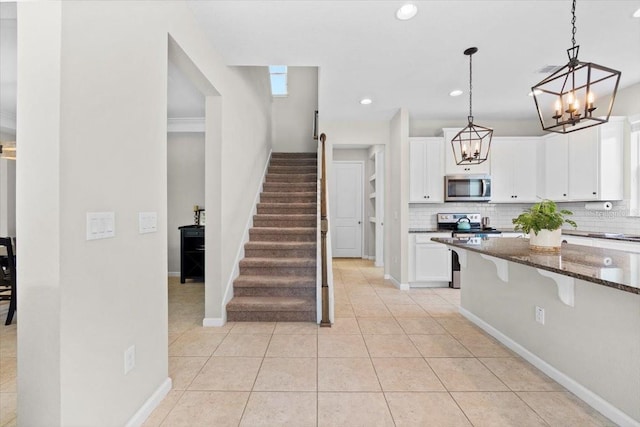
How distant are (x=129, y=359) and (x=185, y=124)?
14.8ft

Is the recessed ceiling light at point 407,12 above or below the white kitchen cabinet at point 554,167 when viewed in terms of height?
above

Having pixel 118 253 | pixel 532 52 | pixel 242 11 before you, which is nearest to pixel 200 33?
pixel 242 11

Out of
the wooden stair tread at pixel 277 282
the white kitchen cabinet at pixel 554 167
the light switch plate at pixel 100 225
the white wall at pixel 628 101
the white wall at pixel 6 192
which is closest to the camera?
the light switch plate at pixel 100 225

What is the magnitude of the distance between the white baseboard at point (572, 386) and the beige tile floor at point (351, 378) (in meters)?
0.05

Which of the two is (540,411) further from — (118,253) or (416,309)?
(118,253)

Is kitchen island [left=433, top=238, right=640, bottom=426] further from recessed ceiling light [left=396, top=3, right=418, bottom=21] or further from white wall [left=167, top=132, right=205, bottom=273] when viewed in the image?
white wall [left=167, top=132, right=205, bottom=273]

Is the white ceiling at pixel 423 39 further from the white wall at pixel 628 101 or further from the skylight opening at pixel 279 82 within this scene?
the skylight opening at pixel 279 82

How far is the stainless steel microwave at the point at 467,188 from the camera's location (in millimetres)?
4828

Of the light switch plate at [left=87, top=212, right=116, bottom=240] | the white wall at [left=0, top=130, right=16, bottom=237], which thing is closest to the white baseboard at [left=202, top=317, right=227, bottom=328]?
the light switch plate at [left=87, top=212, right=116, bottom=240]

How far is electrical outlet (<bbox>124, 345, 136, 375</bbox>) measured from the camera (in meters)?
1.60

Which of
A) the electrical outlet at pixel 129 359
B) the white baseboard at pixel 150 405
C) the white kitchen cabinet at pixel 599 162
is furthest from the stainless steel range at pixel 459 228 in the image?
the electrical outlet at pixel 129 359

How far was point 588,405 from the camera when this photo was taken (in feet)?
6.14

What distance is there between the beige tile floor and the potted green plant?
3.05 ft

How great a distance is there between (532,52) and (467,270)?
7.47ft
